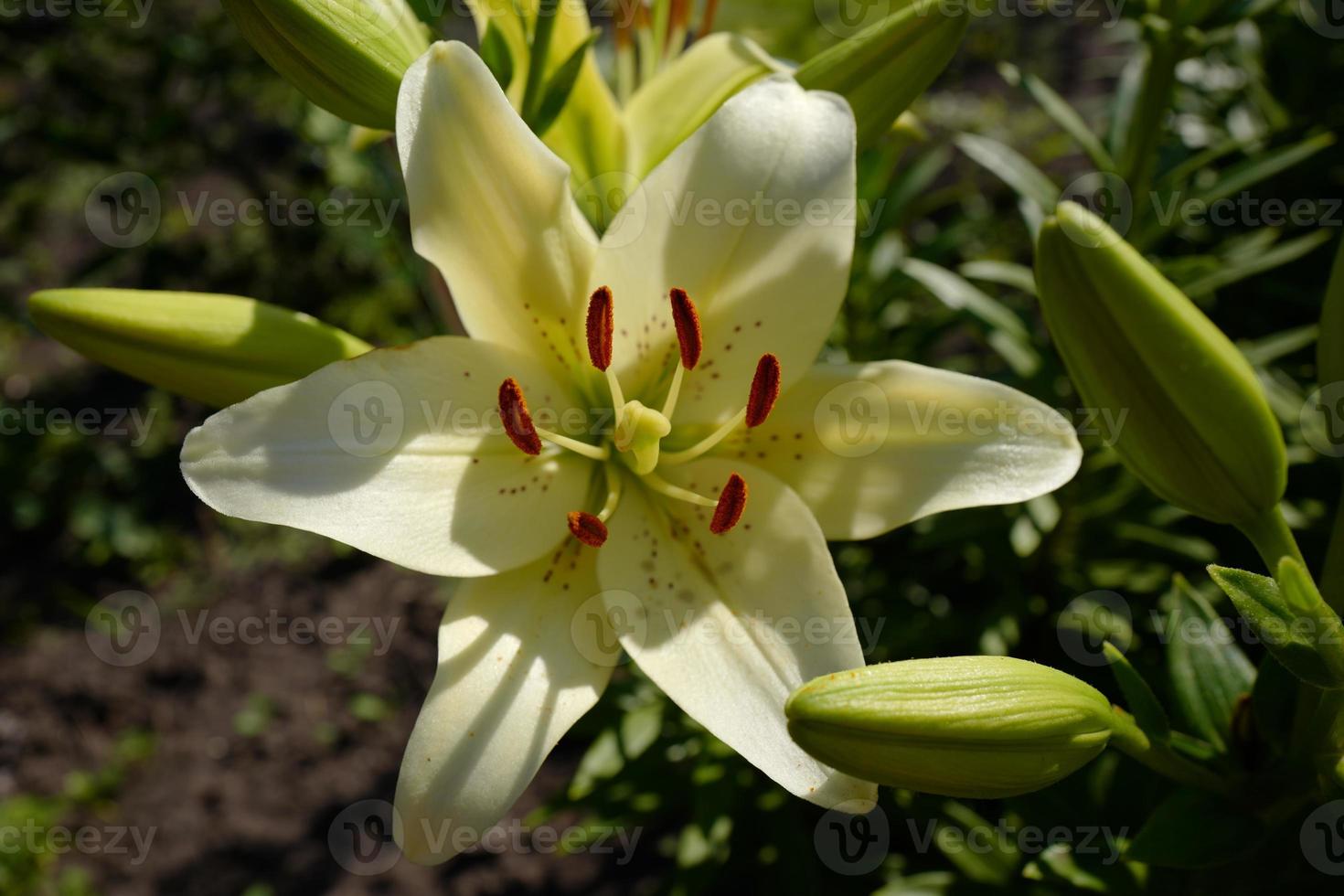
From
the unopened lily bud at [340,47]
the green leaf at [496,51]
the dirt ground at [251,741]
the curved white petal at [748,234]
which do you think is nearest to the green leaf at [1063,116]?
the curved white petal at [748,234]

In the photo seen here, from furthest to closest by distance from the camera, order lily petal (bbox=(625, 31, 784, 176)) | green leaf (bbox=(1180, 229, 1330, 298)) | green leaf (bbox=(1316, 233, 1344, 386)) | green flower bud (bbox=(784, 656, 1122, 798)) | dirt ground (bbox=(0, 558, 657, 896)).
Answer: dirt ground (bbox=(0, 558, 657, 896)) < green leaf (bbox=(1180, 229, 1330, 298)) < lily petal (bbox=(625, 31, 784, 176)) < green leaf (bbox=(1316, 233, 1344, 386)) < green flower bud (bbox=(784, 656, 1122, 798))

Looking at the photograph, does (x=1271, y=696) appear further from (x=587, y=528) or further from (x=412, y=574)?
(x=412, y=574)

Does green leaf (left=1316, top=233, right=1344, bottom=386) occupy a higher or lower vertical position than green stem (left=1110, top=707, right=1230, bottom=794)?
higher

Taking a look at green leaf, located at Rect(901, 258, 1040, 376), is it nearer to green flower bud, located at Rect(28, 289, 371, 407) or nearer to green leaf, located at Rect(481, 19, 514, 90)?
green leaf, located at Rect(481, 19, 514, 90)

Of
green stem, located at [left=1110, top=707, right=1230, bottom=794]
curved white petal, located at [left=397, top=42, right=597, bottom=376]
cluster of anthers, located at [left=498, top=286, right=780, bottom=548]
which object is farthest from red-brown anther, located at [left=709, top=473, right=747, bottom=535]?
green stem, located at [left=1110, top=707, right=1230, bottom=794]

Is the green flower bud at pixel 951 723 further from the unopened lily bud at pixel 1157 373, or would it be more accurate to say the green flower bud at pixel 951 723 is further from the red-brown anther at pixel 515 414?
the red-brown anther at pixel 515 414

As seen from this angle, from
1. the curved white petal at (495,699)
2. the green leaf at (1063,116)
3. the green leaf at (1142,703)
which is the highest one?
the green leaf at (1063,116)

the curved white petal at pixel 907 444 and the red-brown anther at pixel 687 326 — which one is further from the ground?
the red-brown anther at pixel 687 326

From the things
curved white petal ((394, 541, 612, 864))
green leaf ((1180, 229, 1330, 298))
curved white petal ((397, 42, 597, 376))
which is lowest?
curved white petal ((394, 541, 612, 864))
